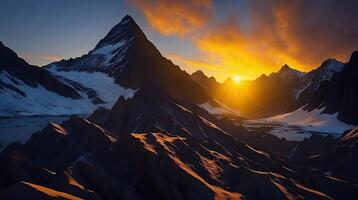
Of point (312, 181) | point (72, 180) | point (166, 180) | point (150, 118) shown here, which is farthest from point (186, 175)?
point (150, 118)

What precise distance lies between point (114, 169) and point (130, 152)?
3.45m

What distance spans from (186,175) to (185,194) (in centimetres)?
285

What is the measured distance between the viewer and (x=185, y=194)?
193 ft

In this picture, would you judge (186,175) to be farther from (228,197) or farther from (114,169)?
(114,169)

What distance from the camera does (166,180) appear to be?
199ft

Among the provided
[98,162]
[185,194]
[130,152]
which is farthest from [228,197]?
[98,162]

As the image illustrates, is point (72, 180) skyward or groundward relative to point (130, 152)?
groundward

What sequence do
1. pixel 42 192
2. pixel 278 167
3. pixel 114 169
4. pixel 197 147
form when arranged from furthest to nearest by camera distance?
pixel 278 167, pixel 197 147, pixel 114 169, pixel 42 192

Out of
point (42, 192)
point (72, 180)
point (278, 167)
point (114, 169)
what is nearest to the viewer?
→ point (42, 192)

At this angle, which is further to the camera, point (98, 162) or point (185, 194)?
point (98, 162)

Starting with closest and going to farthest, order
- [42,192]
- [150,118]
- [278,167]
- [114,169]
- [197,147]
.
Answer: [42,192], [114,169], [197,147], [278,167], [150,118]

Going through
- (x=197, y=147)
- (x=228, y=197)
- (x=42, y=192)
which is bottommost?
(x=42, y=192)

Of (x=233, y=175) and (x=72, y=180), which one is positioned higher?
(x=233, y=175)

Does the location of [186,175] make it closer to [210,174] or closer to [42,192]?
[210,174]
